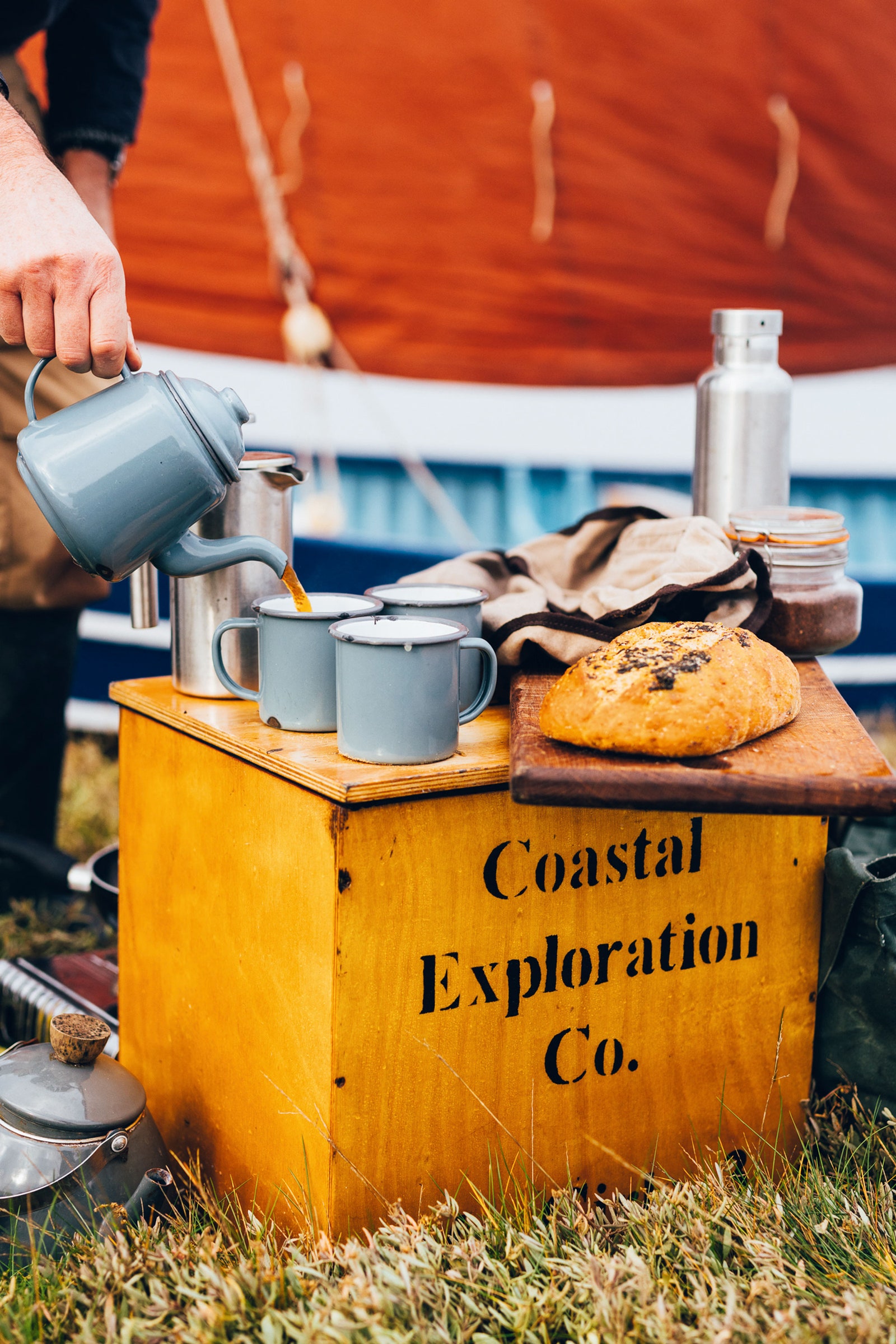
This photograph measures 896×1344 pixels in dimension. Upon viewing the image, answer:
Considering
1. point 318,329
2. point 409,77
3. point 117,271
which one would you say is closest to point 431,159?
point 409,77

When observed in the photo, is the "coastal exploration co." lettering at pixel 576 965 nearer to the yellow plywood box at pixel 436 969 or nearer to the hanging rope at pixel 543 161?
the yellow plywood box at pixel 436 969

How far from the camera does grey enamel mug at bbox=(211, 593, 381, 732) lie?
47.0 inches

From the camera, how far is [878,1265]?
1090 mm

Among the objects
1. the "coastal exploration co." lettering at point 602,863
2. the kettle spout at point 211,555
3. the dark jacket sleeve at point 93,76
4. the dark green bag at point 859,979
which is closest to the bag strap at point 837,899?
the dark green bag at point 859,979

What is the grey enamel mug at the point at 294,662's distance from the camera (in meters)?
1.19

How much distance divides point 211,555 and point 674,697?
0.47m

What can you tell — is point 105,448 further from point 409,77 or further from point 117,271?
point 409,77

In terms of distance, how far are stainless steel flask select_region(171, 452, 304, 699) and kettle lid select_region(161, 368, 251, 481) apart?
184mm

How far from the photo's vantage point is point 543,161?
166 inches

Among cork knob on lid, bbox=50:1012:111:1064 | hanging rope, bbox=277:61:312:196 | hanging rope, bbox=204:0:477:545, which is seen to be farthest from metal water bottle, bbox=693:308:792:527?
hanging rope, bbox=277:61:312:196

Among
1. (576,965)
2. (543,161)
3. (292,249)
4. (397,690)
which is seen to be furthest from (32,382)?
(292,249)

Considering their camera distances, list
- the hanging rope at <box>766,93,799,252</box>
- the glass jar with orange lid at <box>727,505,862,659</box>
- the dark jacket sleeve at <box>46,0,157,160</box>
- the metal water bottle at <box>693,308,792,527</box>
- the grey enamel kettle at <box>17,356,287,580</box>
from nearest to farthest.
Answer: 1. the grey enamel kettle at <box>17,356,287,580</box>
2. the glass jar with orange lid at <box>727,505,862,659</box>
3. the metal water bottle at <box>693,308,792,527</box>
4. the dark jacket sleeve at <box>46,0,157,160</box>
5. the hanging rope at <box>766,93,799,252</box>

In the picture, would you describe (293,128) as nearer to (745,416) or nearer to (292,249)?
(292,249)

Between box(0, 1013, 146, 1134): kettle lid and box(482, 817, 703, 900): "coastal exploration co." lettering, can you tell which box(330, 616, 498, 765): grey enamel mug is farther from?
box(0, 1013, 146, 1134): kettle lid
